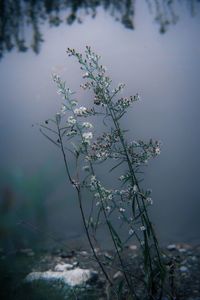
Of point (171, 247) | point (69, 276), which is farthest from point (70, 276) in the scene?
point (171, 247)

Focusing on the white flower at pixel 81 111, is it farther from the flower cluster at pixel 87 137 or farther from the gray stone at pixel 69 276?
the gray stone at pixel 69 276

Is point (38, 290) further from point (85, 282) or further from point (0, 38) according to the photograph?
point (0, 38)

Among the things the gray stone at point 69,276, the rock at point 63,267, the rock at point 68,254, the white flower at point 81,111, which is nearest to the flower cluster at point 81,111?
the white flower at point 81,111

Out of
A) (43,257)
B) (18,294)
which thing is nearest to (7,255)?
(43,257)

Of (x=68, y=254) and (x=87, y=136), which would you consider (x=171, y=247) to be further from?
(x=87, y=136)

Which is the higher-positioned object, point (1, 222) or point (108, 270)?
point (1, 222)

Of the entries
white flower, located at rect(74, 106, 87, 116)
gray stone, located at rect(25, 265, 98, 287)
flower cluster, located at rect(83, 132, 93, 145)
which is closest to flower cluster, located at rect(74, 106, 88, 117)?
white flower, located at rect(74, 106, 87, 116)

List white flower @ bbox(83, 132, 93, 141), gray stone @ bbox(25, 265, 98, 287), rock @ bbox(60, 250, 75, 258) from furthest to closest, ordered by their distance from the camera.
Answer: rock @ bbox(60, 250, 75, 258) → gray stone @ bbox(25, 265, 98, 287) → white flower @ bbox(83, 132, 93, 141)

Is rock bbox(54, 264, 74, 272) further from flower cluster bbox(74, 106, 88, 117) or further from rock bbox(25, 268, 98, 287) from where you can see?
flower cluster bbox(74, 106, 88, 117)
